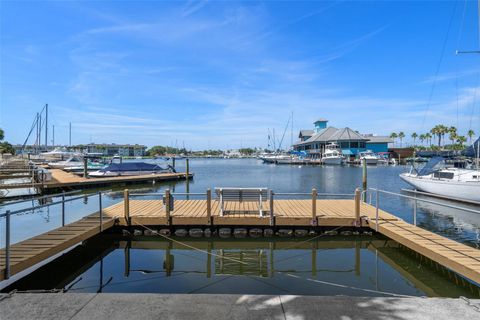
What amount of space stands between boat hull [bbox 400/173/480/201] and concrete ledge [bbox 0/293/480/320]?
798 inches

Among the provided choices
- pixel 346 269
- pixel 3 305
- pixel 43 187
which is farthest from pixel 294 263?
pixel 43 187

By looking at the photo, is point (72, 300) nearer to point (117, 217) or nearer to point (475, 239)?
point (117, 217)

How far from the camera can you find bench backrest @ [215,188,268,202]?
449 inches

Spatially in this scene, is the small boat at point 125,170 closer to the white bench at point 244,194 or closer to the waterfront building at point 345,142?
the white bench at point 244,194

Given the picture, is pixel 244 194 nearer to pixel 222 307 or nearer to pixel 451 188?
pixel 222 307

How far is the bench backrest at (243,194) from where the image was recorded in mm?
11406

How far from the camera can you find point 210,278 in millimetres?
8289

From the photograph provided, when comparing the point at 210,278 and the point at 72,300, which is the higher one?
the point at 72,300

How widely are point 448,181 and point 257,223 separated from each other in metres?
17.8

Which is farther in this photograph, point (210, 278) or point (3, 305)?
point (210, 278)

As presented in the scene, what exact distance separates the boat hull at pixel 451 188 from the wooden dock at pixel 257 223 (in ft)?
37.9

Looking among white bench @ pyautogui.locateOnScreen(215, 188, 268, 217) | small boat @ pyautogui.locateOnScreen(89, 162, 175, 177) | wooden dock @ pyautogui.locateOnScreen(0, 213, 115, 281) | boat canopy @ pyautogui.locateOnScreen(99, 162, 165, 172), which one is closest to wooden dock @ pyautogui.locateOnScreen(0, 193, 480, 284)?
wooden dock @ pyautogui.locateOnScreen(0, 213, 115, 281)

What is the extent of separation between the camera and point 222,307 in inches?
173

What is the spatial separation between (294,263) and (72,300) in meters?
6.31
